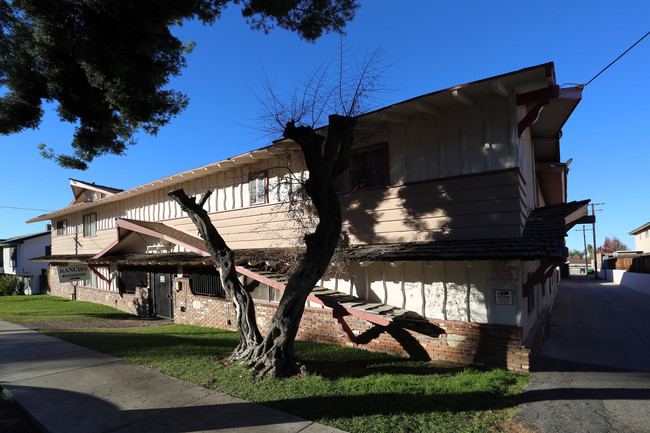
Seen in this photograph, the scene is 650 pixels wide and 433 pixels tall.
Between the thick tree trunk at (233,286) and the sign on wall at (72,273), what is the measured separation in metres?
11.4

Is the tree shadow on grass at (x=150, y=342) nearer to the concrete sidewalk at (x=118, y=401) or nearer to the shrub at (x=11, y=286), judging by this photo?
the concrete sidewalk at (x=118, y=401)

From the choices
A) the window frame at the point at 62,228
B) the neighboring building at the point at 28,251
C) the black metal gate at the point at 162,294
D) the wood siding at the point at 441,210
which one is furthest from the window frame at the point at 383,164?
the neighboring building at the point at 28,251

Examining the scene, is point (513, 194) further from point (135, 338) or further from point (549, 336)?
point (135, 338)

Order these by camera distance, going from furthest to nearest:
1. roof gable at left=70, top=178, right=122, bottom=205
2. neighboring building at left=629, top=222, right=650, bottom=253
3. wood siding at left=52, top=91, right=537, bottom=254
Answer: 1. neighboring building at left=629, top=222, right=650, bottom=253
2. roof gable at left=70, top=178, right=122, bottom=205
3. wood siding at left=52, top=91, right=537, bottom=254

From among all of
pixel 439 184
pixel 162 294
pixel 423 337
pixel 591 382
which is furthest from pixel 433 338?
pixel 162 294

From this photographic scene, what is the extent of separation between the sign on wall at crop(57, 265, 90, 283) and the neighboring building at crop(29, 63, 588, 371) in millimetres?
7418

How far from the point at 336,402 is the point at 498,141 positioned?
5.48 metres

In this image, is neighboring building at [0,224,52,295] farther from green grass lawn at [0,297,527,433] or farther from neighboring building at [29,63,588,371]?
green grass lawn at [0,297,527,433]

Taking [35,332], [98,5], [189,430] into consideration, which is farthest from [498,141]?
[35,332]

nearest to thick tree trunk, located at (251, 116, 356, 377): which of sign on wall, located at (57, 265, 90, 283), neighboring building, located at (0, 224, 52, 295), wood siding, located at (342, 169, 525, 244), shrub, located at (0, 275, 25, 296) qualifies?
wood siding, located at (342, 169, 525, 244)

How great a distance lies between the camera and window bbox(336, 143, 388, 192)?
8.75 m

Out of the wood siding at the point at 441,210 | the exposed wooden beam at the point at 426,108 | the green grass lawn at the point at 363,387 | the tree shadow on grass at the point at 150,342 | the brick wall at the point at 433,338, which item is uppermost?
the exposed wooden beam at the point at 426,108

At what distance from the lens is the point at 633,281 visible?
81.1ft

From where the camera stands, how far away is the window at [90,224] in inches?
778
